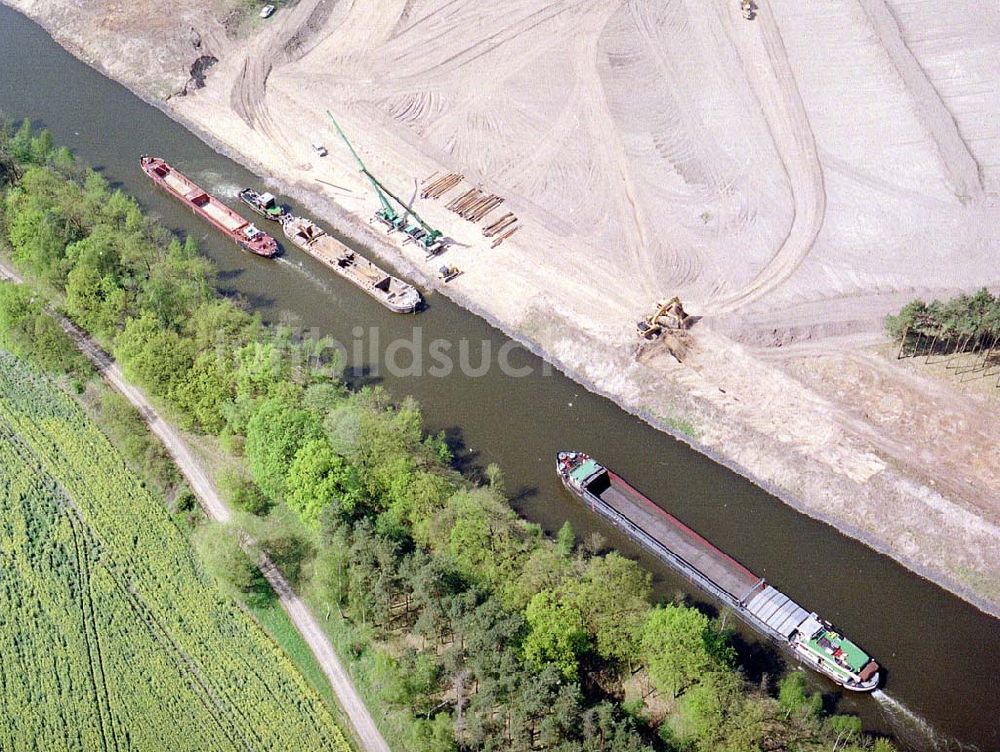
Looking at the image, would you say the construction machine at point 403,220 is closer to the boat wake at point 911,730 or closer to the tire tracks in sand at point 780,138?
the tire tracks in sand at point 780,138

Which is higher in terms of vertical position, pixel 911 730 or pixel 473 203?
pixel 473 203

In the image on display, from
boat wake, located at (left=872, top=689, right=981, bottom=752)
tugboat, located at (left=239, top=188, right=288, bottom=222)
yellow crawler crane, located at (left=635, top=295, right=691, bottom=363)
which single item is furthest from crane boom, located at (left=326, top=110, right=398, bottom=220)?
boat wake, located at (left=872, top=689, right=981, bottom=752)

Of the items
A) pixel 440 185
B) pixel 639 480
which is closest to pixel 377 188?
pixel 440 185

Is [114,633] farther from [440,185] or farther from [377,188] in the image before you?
[440,185]

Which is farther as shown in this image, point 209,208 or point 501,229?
point 209,208

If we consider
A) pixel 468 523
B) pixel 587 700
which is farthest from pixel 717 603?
pixel 468 523

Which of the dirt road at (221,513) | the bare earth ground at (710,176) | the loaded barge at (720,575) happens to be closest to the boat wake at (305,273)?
the bare earth ground at (710,176)

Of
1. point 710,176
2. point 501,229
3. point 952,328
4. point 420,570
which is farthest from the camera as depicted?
point 710,176
